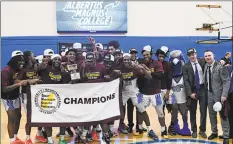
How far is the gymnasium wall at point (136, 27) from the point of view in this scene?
11.8 m

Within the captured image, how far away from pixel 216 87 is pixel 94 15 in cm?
855

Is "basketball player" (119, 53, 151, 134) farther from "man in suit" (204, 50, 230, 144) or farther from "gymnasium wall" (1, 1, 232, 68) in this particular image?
"gymnasium wall" (1, 1, 232, 68)

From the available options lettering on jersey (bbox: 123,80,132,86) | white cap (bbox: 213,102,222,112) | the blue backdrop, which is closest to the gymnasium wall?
the blue backdrop

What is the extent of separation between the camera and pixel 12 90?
4527 mm

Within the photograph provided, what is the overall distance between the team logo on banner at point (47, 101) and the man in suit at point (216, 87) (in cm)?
241

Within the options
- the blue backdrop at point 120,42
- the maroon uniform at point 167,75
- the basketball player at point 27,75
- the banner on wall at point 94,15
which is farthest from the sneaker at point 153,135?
the banner on wall at point 94,15

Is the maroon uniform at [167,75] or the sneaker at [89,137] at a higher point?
the maroon uniform at [167,75]

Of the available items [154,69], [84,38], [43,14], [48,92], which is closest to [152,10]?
[84,38]

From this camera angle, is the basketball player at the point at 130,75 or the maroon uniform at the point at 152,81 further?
the maroon uniform at the point at 152,81

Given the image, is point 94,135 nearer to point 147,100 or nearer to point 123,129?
point 123,129

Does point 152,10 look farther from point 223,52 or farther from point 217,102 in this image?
point 217,102

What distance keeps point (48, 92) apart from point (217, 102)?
260cm

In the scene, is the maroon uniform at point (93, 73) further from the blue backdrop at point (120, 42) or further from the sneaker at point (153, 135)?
the blue backdrop at point (120, 42)

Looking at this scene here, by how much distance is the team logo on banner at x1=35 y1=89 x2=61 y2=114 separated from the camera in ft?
15.0
